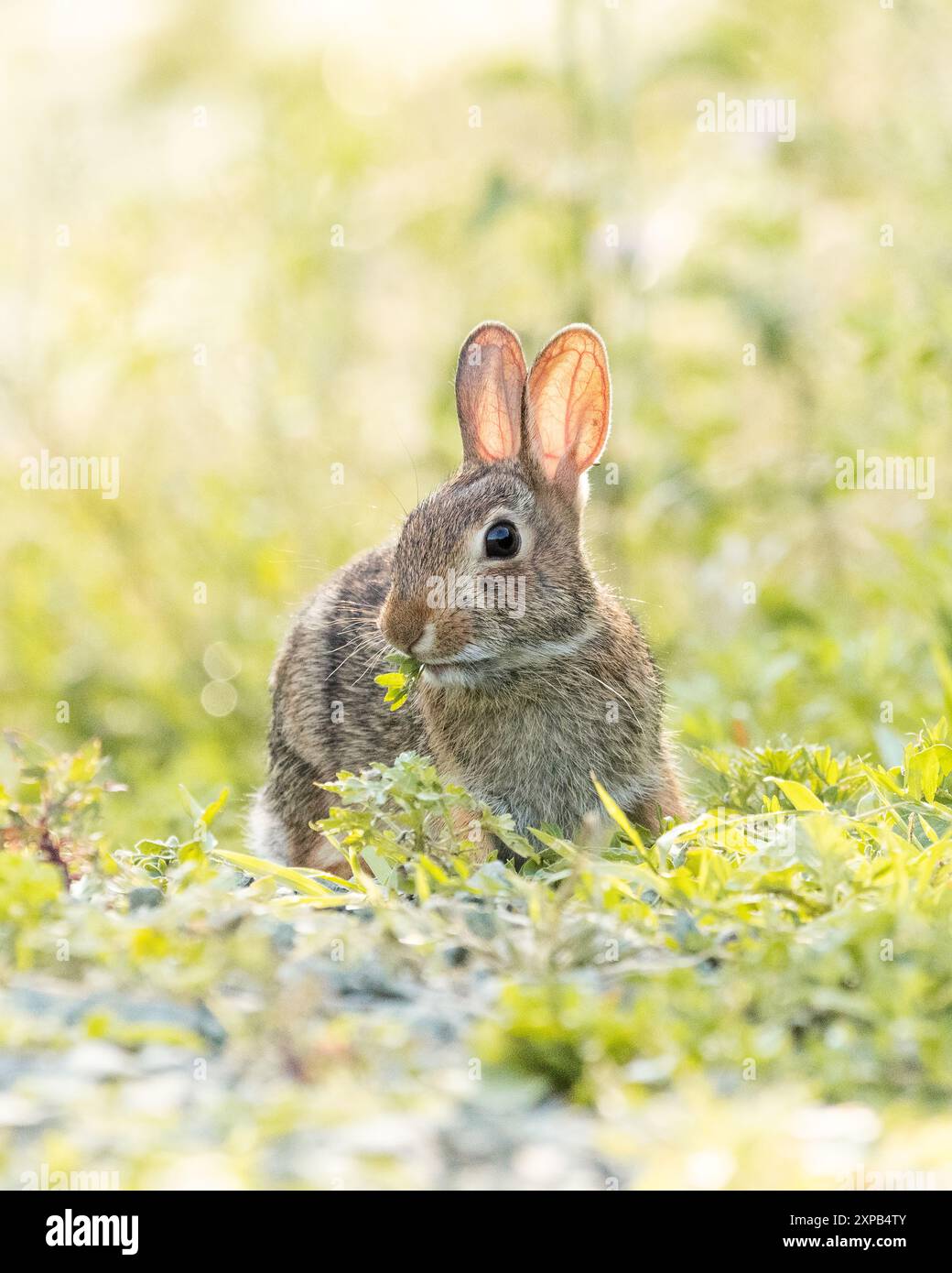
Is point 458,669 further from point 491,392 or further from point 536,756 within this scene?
point 491,392

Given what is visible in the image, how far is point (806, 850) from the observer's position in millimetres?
3684

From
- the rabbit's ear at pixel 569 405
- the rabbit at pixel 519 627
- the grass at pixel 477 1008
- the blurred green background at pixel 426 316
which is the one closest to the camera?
the grass at pixel 477 1008

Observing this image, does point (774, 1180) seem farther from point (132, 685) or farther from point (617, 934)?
point (132, 685)

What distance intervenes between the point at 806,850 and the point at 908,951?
0.49 meters

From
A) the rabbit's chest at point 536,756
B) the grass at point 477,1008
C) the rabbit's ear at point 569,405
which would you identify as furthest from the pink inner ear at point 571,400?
the grass at point 477,1008

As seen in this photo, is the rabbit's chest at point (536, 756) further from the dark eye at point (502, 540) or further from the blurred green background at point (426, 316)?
the blurred green background at point (426, 316)

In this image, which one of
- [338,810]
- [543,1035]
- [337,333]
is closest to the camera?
[543,1035]

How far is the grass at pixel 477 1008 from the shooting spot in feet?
8.59

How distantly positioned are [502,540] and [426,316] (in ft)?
15.8

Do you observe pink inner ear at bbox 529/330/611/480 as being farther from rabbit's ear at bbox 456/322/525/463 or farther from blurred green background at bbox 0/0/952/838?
blurred green background at bbox 0/0/952/838

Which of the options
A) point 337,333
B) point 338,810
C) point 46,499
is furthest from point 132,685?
point 338,810

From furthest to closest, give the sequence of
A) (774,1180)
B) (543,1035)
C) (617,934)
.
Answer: (617,934)
(543,1035)
(774,1180)

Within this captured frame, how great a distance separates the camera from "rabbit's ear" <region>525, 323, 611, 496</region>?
5133mm

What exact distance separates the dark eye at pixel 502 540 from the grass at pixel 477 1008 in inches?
35.1
